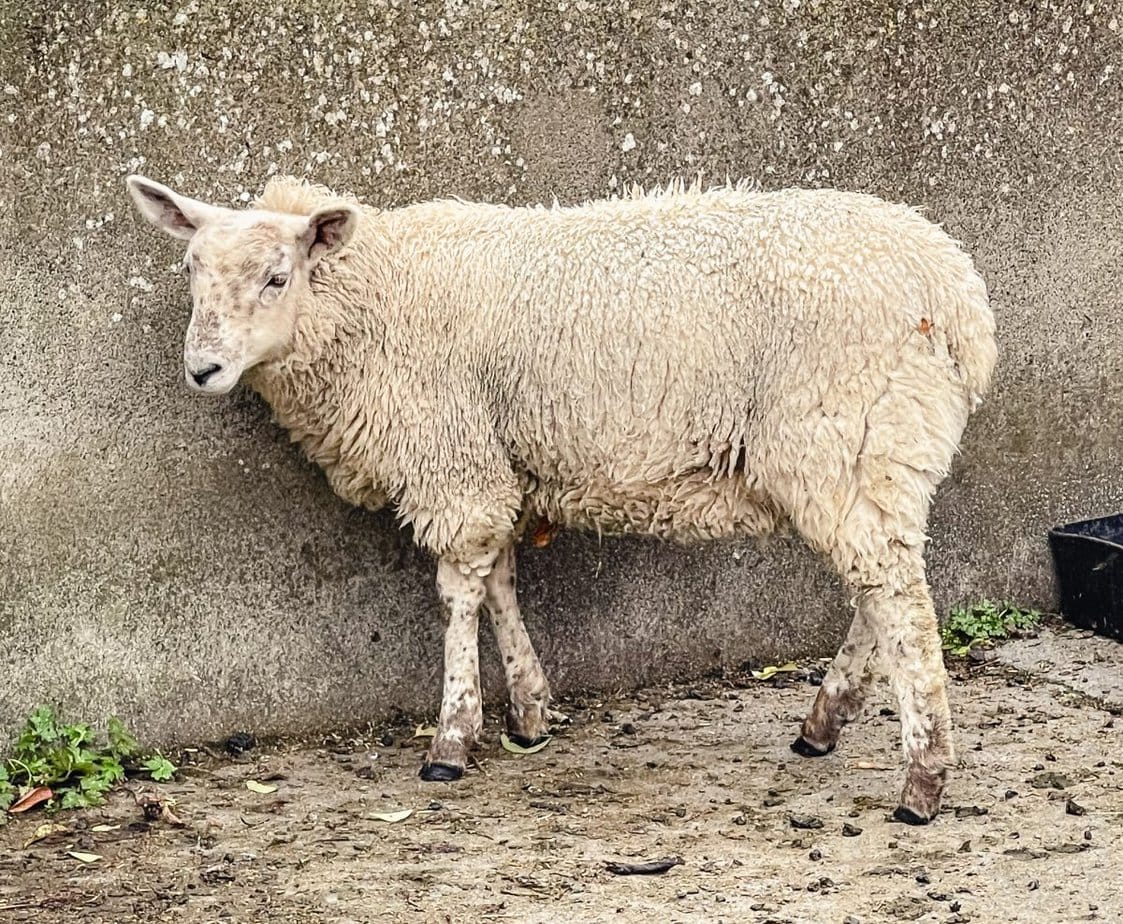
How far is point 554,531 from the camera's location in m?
5.68

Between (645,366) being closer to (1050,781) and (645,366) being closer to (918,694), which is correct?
(918,694)

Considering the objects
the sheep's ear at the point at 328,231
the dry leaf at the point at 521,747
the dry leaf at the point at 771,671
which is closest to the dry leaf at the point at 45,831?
the dry leaf at the point at 521,747

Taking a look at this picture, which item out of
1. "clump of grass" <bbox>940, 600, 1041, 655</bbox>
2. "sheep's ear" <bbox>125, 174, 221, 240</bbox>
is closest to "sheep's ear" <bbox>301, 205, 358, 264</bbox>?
"sheep's ear" <bbox>125, 174, 221, 240</bbox>

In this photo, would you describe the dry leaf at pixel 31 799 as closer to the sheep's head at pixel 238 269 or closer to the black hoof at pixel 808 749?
the sheep's head at pixel 238 269

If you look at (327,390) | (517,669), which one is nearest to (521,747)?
(517,669)

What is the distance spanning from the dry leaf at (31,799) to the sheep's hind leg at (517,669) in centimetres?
148

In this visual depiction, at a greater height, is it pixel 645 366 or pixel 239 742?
pixel 645 366

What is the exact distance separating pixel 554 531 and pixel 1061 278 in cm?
227

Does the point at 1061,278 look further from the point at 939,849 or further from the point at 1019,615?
the point at 939,849

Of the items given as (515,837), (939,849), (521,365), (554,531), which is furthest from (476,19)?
(939,849)

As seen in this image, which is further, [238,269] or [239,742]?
[239,742]

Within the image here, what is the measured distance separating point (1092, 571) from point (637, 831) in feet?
8.18

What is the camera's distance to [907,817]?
15.7 ft

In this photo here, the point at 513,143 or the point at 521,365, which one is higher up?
the point at 513,143
